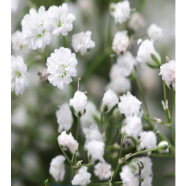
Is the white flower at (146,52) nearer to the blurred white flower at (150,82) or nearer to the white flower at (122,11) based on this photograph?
the white flower at (122,11)

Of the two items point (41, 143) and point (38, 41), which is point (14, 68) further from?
point (41, 143)

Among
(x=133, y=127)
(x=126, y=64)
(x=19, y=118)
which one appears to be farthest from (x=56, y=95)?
(x=133, y=127)

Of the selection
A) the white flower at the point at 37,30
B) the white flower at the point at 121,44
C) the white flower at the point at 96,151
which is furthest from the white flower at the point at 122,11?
the white flower at the point at 96,151

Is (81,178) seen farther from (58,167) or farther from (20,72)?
(20,72)

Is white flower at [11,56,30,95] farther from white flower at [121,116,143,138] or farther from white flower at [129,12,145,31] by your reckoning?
white flower at [129,12,145,31]
